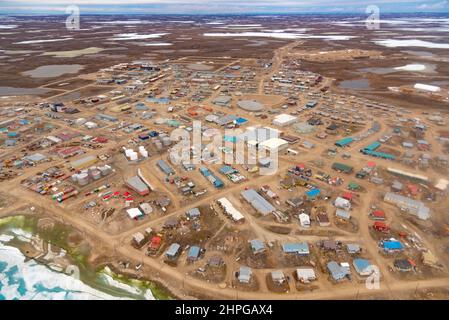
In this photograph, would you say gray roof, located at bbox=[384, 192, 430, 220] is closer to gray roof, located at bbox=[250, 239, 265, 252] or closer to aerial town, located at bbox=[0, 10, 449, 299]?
aerial town, located at bbox=[0, 10, 449, 299]

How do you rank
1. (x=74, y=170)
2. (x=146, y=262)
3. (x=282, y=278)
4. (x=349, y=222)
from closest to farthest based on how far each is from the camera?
(x=282, y=278) → (x=146, y=262) → (x=349, y=222) → (x=74, y=170)

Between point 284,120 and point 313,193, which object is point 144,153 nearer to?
point 313,193

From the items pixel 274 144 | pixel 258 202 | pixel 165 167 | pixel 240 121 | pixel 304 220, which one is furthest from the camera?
pixel 240 121

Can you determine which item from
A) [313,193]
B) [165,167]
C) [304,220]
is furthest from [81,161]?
[313,193]

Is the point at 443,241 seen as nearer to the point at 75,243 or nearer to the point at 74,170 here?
the point at 75,243

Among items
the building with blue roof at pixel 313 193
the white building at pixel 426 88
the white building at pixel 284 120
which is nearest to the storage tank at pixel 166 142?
Answer: the white building at pixel 284 120

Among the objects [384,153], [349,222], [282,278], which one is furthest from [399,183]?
[282,278]
